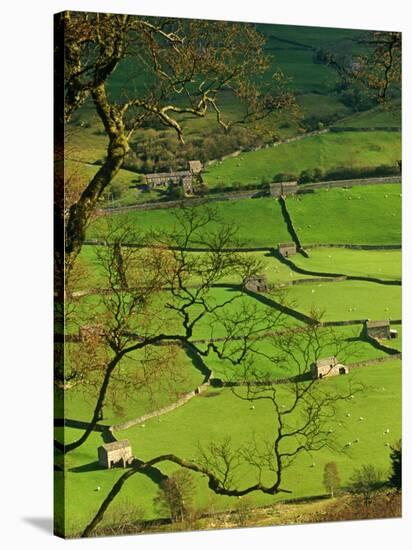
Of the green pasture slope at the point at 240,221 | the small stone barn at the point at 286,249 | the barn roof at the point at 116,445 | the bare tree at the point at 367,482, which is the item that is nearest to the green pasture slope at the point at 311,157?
the green pasture slope at the point at 240,221

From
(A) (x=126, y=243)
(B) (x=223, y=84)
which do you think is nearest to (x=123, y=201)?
(A) (x=126, y=243)

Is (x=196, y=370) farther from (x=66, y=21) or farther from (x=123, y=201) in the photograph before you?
(x=66, y=21)

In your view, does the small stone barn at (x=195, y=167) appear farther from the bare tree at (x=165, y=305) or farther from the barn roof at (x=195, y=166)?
the bare tree at (x=165, y=305)

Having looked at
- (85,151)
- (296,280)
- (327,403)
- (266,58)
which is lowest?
(327,403)

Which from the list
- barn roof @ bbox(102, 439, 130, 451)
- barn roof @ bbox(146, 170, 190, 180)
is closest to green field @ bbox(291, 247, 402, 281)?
barn roof @ bbox(146, 170, 190, 180)

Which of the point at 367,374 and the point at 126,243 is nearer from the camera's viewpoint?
the point at 126,243

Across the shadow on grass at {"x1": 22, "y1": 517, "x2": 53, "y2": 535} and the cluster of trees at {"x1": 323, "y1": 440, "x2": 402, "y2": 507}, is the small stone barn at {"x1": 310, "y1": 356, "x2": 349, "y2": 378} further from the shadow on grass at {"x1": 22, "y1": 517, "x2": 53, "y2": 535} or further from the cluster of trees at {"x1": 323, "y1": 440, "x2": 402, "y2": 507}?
the shadow on grass at {"x1": 22, "y1": 517, "x2": 53, "y2": 535}
